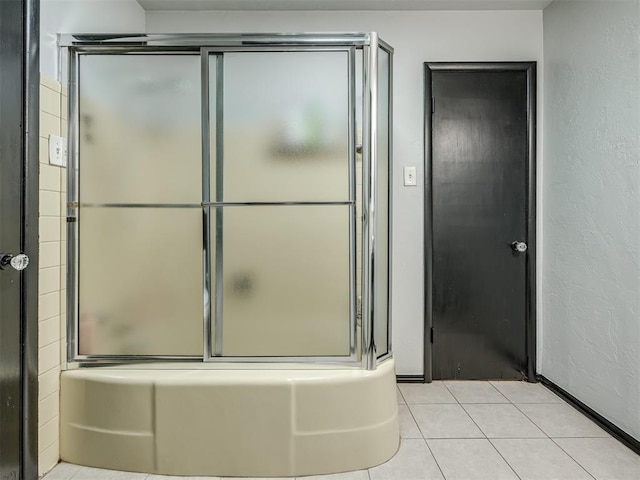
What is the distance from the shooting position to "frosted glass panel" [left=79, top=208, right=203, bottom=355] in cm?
187

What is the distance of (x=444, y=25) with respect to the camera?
2.75 m

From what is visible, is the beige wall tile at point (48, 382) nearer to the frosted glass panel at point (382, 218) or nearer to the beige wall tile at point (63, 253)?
the beige wall tile at point (63, 253)

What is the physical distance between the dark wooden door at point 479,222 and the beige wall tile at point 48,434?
6.99ft

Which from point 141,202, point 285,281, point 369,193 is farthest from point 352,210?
point 141,202

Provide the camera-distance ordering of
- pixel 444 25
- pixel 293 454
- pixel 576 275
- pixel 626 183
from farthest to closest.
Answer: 1. pixel 444 25
2. pixel 576 275
3. pixel 626 183
4. pixel 293 454

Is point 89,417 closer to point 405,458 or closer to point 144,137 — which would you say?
point 144,137

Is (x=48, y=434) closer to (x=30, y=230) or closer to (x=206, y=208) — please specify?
(x=30, y=230)

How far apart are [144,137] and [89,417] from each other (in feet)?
4.01

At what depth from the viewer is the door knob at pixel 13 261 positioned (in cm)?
153

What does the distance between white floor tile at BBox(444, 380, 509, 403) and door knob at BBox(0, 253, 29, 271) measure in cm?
228

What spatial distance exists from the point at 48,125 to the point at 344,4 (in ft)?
6.11

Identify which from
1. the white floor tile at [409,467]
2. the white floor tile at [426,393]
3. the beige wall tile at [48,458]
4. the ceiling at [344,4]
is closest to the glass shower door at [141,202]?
the beige wall tile at [48,458]

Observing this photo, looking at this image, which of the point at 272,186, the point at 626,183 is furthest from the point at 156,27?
the point at 626,183

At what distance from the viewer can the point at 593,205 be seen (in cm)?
227
